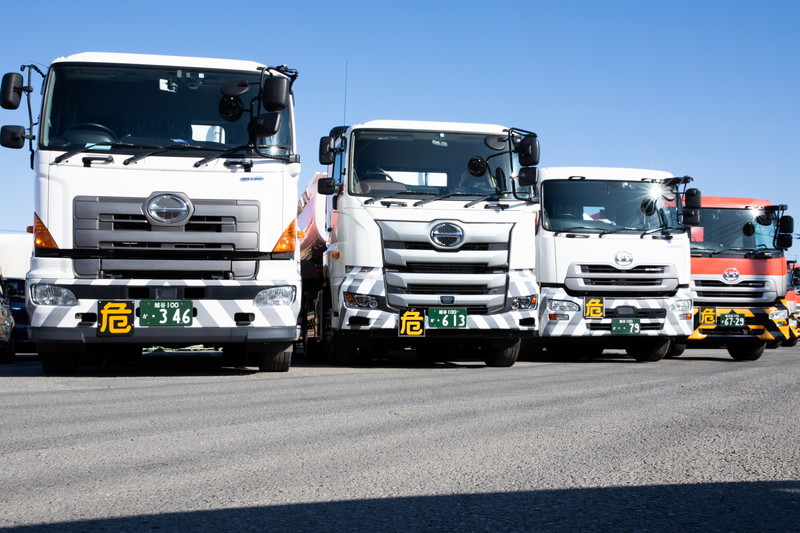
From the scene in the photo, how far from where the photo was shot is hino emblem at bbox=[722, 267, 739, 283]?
15.5m

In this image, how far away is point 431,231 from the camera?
11664 millimetres

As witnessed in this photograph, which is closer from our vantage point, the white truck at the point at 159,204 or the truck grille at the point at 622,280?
the white truck at the point at 159,204

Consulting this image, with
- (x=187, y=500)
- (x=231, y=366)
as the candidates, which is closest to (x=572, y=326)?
(x=231, y=366)

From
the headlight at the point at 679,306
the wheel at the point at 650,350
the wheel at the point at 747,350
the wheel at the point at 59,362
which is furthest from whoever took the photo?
the wheel at the point at 747,350

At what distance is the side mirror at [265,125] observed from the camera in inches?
384

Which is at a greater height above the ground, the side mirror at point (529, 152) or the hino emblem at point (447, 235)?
the side mirror at point (529, 152)

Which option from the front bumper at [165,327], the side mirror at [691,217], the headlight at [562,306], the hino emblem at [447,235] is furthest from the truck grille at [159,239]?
the side mirror at [691,217]

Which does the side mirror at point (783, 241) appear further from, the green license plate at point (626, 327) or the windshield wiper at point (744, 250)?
the green license plate at point (626, 327)

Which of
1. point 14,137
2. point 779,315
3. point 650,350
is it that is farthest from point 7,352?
point 779,315

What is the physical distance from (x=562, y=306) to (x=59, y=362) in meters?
6.97

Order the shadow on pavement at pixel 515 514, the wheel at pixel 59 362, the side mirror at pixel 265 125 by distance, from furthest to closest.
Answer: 1. the wheel at pixel 59 362
2. the side mirror at pixel 265 125
3. the shadow on pavement at pixel 515 514

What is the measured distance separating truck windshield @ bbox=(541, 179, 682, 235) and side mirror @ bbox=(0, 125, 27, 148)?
729cm

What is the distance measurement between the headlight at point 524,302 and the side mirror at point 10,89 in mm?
6122

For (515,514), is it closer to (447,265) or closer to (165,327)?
(165,327)
